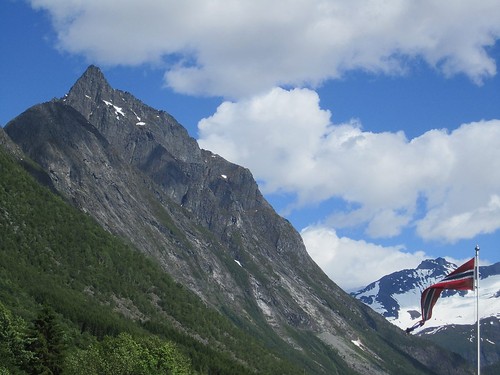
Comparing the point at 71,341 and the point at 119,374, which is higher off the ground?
the point at 71,341

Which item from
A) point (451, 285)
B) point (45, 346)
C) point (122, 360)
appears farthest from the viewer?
point (122, 360)

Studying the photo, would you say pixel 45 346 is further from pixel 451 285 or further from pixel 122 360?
pixel 451 285

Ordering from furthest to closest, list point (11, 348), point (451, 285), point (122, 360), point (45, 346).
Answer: point (122, 360), point (45, 346), point (11, 348), point (451, 285)

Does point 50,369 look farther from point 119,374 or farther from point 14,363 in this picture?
point 119,374

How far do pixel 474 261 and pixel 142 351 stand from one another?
289 ft

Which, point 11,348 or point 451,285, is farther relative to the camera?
point 11,348

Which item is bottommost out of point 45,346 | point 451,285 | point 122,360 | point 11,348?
point 11,348

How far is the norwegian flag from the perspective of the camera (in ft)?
198

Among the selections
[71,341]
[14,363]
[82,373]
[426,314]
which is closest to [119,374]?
[82,373]

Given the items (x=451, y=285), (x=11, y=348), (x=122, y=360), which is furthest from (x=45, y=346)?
(x=451, y=285)

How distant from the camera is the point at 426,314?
62.3 meters

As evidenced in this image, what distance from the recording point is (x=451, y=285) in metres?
61.7

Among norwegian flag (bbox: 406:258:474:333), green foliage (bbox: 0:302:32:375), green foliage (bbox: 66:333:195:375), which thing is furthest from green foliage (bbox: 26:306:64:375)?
norwegian flag (bbox: 406:258:474:333)

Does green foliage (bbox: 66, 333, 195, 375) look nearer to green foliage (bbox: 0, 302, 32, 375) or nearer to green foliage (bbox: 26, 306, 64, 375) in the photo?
green foliage (bbox: 26, 306, 64, 375)
